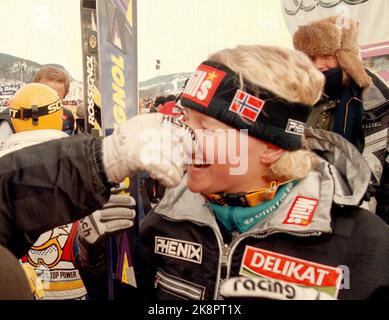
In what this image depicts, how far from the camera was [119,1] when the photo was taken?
1.57 meters

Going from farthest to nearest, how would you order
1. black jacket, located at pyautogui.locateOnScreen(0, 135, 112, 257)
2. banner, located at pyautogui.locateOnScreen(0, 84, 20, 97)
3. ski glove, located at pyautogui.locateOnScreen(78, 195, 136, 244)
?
1. banner, located at pyautogui.locateOnScreen(0, 84, 20, 97)
2. ski glove, located at pyautogui.locateOnScreen(78, 195, 136, 244)
3. black jacket, located at pyautogui.locateOnScreen(0, 135, 112, 257)

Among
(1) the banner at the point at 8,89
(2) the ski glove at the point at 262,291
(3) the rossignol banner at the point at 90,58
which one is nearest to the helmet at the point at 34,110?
(3) the rossignol banner at the point at 90,58

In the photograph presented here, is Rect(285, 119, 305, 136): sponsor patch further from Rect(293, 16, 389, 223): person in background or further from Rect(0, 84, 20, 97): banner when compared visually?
Rect(0, 84, 20, 97): banner

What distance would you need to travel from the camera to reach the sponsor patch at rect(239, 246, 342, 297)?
97 cm

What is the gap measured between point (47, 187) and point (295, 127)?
694 mm

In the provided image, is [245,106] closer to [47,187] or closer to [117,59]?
[47,187]

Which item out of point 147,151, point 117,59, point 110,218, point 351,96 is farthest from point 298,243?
point 351,96

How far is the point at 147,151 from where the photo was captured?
824 mm

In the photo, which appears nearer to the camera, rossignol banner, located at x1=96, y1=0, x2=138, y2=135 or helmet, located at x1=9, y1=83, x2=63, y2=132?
rossignol banner, located at x1=96, y1=0, x2=138, y2=135

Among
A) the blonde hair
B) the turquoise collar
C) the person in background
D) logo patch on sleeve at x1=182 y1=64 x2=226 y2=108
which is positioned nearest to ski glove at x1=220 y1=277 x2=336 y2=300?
the turquoise collar

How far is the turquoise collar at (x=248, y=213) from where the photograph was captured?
1.07 m

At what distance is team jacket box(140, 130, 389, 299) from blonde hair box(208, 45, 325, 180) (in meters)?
0.06
